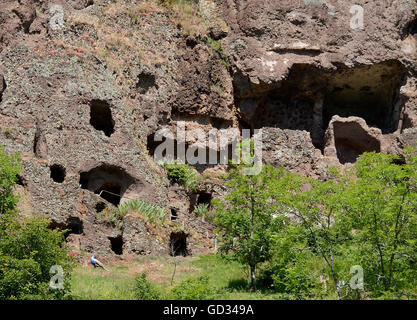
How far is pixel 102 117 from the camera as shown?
1444 inches

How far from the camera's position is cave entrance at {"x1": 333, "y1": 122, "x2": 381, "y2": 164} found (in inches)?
1652

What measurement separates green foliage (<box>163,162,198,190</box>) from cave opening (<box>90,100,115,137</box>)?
3.59 meters

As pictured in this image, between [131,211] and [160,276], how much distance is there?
5.23 m

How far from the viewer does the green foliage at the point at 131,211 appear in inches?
1253

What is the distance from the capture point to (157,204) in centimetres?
3416

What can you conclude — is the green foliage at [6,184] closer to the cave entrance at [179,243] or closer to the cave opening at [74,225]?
the cave opening at [74,225]

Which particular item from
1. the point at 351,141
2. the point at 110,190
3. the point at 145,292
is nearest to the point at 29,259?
the point at 145,292

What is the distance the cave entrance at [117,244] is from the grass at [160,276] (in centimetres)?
172

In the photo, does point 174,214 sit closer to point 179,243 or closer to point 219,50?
point 179,243

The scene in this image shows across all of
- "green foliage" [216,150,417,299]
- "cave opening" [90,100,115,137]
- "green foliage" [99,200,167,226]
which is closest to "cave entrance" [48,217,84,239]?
"green foliage" [99,200,167,226]

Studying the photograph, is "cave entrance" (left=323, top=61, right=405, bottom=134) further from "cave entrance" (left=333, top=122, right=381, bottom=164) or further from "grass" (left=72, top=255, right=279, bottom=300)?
"grass" (left=72, top=255, right=279, bottom=300)

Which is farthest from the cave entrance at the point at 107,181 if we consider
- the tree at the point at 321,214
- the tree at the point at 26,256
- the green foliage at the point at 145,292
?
the tree at the point at 321,214

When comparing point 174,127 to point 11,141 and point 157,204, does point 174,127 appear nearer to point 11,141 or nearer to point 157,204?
point 157,204
